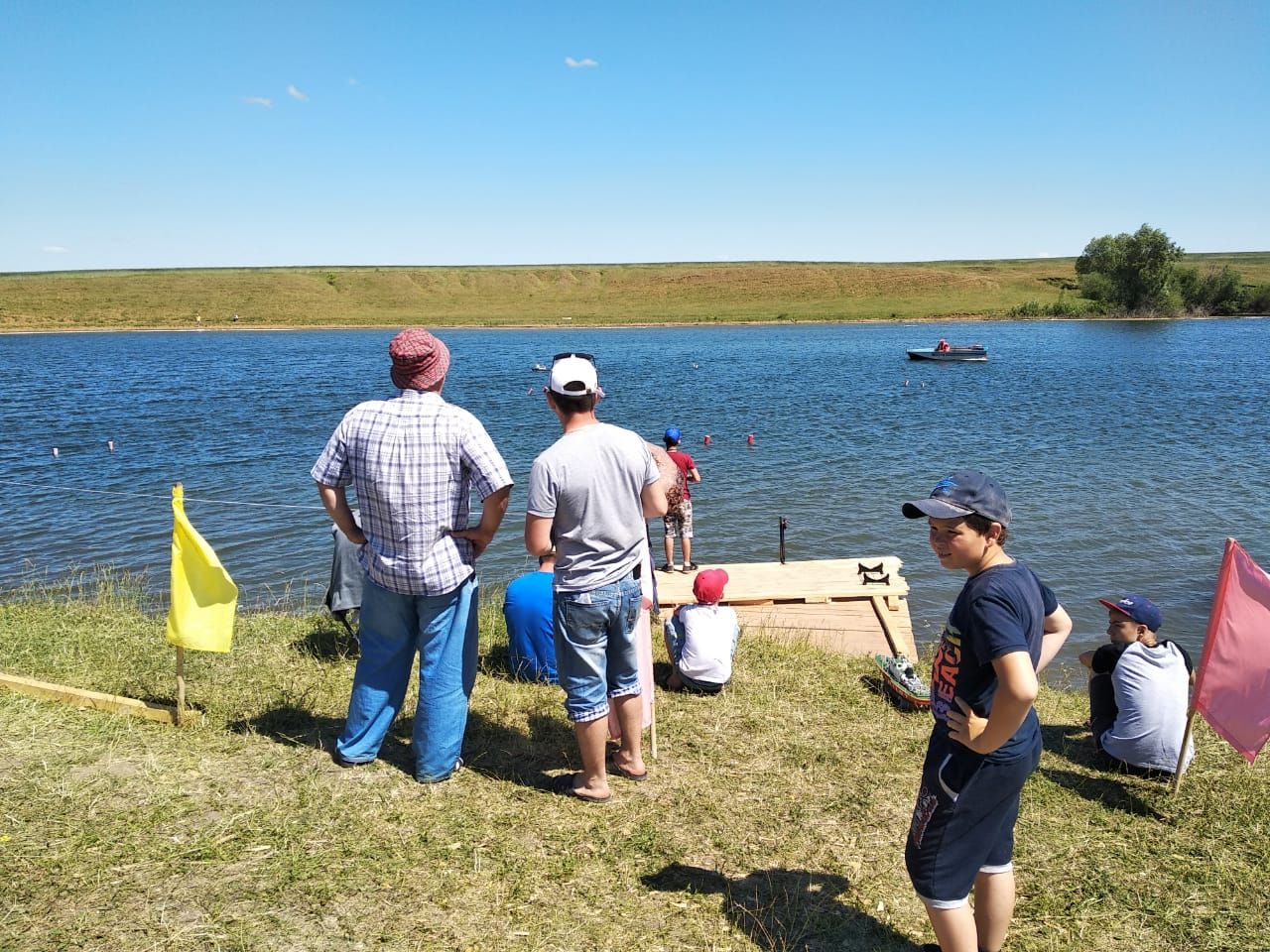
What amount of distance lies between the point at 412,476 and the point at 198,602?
1784 mm

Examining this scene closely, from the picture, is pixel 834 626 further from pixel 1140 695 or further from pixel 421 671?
pixel 421 671

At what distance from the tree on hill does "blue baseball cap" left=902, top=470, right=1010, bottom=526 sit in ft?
310

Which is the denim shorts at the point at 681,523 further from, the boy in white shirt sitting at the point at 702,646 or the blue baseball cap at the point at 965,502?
the blue baseball cap at the point at 965,502

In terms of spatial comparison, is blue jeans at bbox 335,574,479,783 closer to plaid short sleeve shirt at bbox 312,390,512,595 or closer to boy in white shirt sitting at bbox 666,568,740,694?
plaid short sleeve shirt at bbox 312,390,512,595

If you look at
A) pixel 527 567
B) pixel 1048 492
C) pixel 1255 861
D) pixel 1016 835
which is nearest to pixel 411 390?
pixel 1016 835

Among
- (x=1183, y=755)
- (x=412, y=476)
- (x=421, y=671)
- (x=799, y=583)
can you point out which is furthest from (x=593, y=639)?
(x=799, y=583)

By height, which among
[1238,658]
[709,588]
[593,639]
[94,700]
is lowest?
[94,700]

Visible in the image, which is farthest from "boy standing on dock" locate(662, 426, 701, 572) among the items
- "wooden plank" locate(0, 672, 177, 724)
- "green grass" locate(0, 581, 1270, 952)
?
"wooden plank" locate(0, 672, 177, 724)

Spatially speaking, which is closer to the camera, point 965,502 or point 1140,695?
point 965,502

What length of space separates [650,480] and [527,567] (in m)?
8.62

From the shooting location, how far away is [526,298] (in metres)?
116

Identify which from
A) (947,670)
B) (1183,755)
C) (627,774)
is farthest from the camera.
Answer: (1183,755)

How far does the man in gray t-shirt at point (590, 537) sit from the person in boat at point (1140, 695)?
9.36 feet

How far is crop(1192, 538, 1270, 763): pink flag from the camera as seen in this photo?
188 inches
